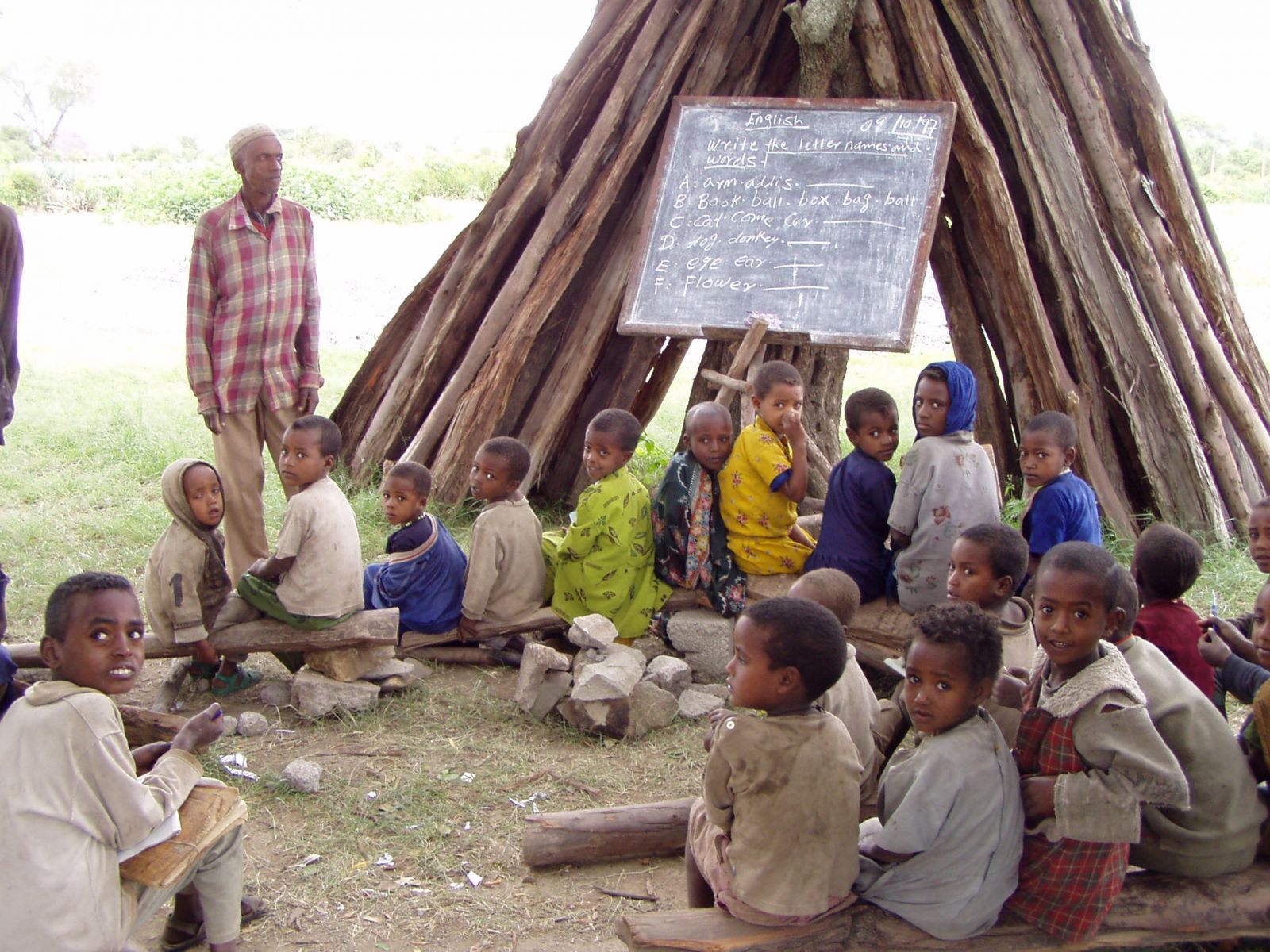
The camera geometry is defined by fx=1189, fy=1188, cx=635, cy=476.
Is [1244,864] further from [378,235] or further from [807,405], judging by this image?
[378,235]

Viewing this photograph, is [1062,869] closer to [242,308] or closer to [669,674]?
[669,674]

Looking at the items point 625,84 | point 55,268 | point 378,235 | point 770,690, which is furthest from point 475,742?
point 378,235

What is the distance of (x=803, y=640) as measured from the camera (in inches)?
116

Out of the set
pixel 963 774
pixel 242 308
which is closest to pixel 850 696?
pixel 963 774

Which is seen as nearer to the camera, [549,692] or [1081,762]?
[1081,762]

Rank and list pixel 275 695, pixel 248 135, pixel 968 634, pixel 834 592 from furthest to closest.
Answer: pixel 248 135
pixel 275 695
pixel 834 592
pixel 968 634

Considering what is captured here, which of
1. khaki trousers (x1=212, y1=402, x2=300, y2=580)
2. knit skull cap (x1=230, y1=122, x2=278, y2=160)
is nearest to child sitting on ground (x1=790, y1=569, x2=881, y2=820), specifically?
khaki trousers (x1=212, y1=402, x2=300, y2=580)

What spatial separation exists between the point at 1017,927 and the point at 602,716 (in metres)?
2.00

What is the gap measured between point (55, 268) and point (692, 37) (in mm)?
11546

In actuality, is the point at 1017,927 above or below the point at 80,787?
below

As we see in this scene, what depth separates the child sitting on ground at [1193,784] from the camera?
314cm

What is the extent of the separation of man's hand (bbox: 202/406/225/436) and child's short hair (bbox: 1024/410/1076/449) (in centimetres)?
385

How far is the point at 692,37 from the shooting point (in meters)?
7.25

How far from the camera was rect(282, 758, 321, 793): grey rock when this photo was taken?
425 cm
